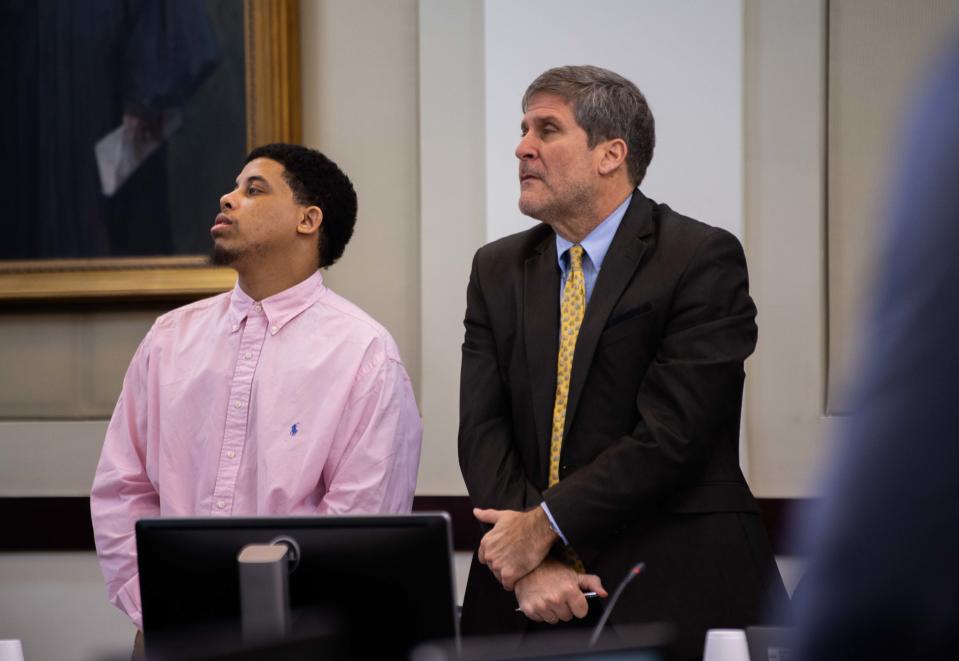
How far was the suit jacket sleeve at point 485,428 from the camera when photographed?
254 cm

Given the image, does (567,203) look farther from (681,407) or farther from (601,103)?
(681,407)

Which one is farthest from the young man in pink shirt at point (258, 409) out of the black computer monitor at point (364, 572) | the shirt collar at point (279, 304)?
the black computer monitor at point (364, 572)

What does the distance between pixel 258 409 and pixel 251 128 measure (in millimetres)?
1182

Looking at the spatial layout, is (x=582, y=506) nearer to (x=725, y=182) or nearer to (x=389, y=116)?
(x=725, y=182)

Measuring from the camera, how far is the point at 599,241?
8.68 feet

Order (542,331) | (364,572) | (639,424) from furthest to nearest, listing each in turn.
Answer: (542,331) → (639,424) → (364,572)

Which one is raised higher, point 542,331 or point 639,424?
point 542,331

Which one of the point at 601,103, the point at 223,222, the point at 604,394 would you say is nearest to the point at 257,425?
the point at 223,222

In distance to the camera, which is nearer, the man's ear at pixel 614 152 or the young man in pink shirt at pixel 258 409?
the man's ear at pixel 614 152

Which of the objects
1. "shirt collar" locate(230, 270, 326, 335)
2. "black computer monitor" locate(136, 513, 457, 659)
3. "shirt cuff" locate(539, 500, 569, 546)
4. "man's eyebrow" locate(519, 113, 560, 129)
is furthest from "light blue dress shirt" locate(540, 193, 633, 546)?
"black computer monitor" locate(136, 513, 457, 659)

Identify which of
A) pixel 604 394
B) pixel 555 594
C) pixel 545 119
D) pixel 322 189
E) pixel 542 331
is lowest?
pixel 555 594

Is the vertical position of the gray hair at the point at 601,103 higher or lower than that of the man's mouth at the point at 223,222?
higher

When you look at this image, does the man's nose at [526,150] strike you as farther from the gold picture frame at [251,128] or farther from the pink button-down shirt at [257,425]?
the gold picture frame at [251,128]

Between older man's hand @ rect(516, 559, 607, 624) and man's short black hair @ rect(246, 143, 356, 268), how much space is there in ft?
3.77
